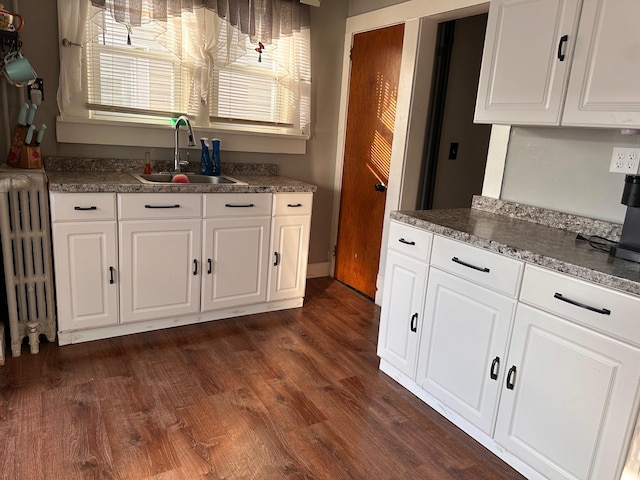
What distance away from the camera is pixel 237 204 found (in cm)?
287

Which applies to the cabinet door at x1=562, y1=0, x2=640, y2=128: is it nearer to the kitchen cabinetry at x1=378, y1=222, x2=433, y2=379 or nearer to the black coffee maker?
the black coffee maker

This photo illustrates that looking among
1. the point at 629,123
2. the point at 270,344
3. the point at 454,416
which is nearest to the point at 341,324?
the point at 270,344

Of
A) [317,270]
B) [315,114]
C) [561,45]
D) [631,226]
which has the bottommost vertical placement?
[317,270]

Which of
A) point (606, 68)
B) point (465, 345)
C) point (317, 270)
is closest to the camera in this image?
point (606, 68)

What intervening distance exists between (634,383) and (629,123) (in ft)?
3.06

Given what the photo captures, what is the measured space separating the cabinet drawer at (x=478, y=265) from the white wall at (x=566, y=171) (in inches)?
25.8

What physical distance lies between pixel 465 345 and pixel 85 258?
200 cm

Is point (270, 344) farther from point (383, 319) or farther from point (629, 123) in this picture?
point (629, 123)

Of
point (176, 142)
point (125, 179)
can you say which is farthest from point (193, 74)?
point (125, 179)

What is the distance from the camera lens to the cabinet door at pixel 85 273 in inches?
95.3

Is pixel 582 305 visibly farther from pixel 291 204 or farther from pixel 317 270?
pixel 317 270

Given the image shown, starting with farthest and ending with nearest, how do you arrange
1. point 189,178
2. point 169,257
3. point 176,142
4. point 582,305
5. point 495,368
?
point 189,178
point 176,142
point 169,257
point 495,368
point 582,305

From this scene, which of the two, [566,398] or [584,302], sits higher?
[584,302]

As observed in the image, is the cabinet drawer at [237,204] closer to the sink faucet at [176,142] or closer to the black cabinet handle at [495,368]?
the sink faucet at [176,142]
